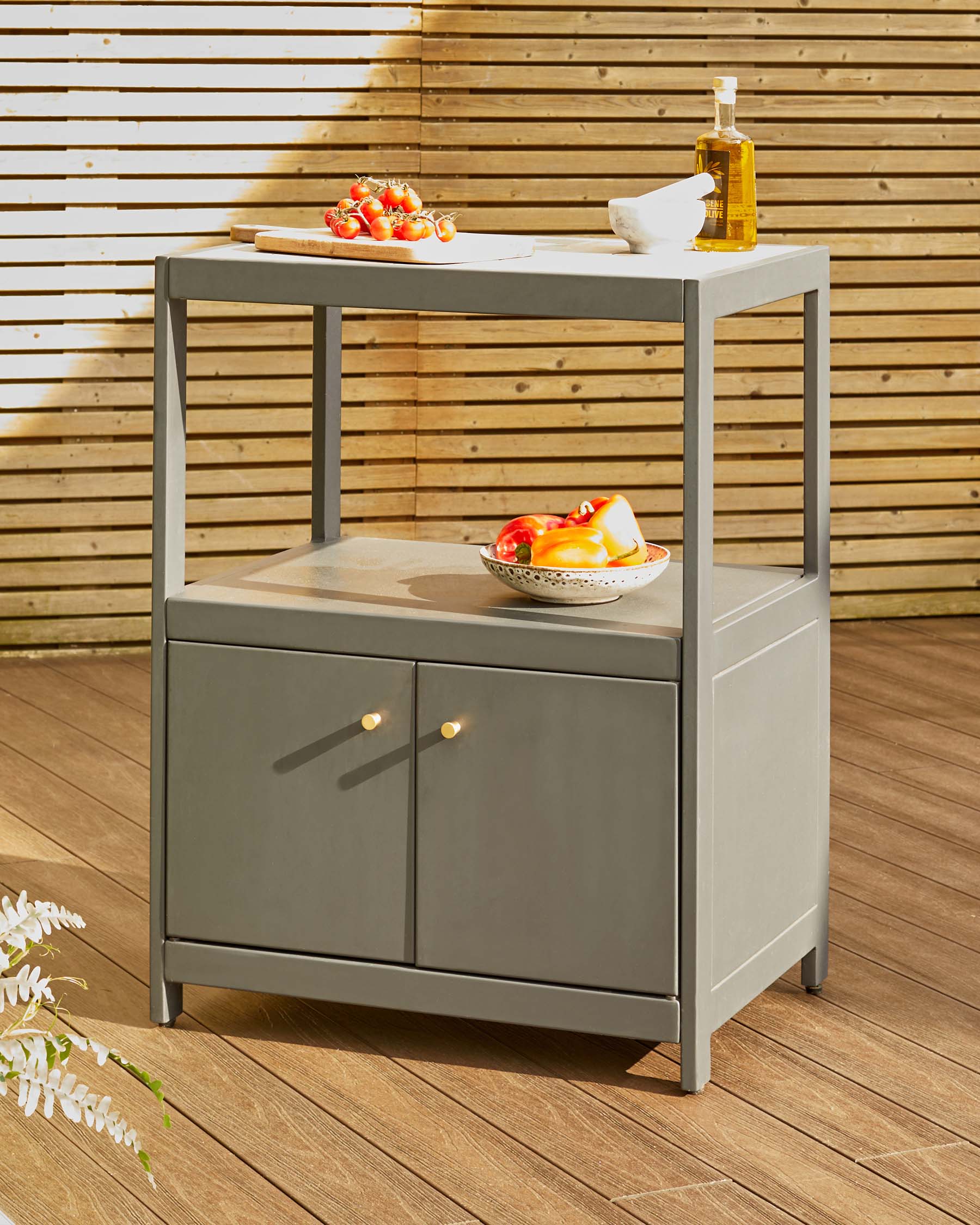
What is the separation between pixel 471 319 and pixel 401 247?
2698 millimetres

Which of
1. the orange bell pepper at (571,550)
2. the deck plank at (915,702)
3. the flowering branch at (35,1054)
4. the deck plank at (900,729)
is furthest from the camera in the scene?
the deck plank at (915,702)

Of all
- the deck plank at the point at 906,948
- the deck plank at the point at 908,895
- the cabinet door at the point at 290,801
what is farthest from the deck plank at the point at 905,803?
the cabinet door at the point at 290,801

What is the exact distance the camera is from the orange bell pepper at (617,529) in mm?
2592

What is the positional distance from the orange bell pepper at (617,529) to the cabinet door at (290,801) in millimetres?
337

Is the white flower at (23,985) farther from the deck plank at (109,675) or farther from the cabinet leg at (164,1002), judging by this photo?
the deck plank at (109,675)

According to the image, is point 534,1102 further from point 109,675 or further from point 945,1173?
point 109,675

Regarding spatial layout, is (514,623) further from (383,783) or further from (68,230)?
(68,230)

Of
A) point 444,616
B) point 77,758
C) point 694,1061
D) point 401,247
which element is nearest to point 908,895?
point 694,1061

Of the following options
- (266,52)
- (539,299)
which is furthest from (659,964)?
(266,52)

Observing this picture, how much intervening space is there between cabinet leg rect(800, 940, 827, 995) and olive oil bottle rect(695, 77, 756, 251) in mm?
1060

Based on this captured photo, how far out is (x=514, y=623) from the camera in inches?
97.3

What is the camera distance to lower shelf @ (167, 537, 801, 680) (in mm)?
2438

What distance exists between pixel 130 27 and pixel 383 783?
291 cm

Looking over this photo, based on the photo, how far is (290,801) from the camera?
2.61m
